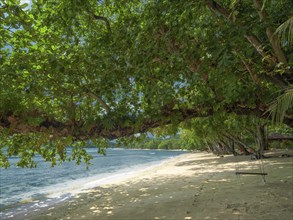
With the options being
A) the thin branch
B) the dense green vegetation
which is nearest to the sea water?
the dense green vegetation

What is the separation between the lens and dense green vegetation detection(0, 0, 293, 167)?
666 centimetres

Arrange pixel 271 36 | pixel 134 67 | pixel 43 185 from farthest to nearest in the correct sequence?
pixel 43 185 → pixel 134 67 → pixel 271 36

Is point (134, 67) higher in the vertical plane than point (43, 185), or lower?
higher

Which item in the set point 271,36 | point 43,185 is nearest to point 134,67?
point 271,36

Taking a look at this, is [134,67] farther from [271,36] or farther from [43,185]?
[43,185]

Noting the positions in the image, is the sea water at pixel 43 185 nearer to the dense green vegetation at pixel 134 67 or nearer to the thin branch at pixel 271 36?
the dense green vegetation at pixel 134 67

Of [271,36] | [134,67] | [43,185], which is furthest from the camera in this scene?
[43,185]

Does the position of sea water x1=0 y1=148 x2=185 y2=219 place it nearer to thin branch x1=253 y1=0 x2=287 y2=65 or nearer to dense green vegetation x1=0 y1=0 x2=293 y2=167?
dense green vegetation x1=0 y1=0 x2=293 y2=167

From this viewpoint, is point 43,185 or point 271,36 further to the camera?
point 43,185

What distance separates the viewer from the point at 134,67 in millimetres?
7844

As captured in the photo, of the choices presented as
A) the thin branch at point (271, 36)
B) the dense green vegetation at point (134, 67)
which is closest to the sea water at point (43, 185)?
the dense green vegetation at point (134, 67)


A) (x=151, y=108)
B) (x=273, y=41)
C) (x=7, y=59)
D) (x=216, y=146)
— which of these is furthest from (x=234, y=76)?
(x=216, y=146)

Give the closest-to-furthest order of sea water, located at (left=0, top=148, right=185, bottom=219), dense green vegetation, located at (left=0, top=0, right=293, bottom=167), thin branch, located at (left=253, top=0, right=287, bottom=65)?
thin branch, located at (left=253, top=0, right=287, bottom=65) → dense green vegetation, located at (left=0, top=0, right=293, bottom=167) → sea water, located at (left=0, top=148, right=185, bottom=219)

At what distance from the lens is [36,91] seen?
23.4 feet
